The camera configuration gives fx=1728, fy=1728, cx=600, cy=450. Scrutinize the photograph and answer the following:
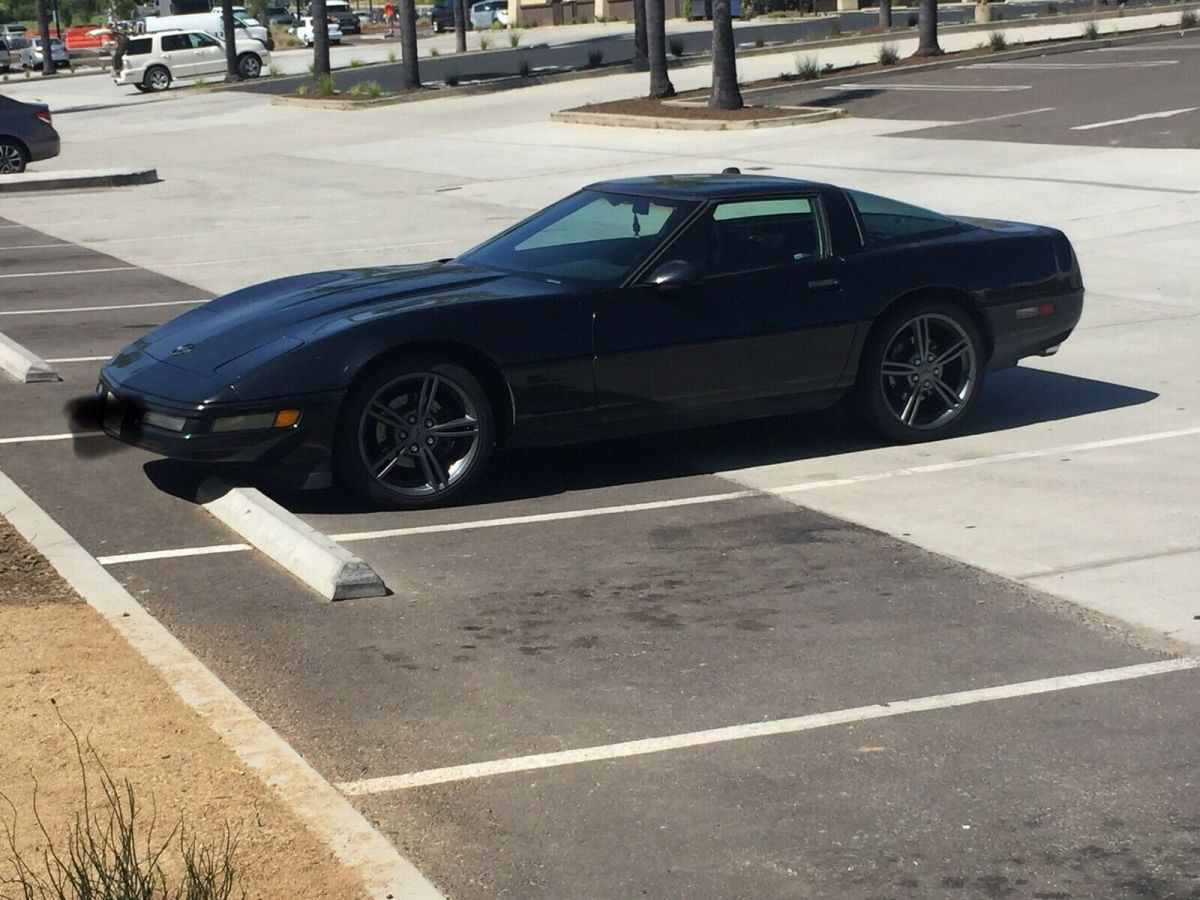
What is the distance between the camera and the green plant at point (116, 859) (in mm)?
3814

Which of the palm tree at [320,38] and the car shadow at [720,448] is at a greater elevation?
the palm tree at [320,38]

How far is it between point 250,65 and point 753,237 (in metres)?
49.4

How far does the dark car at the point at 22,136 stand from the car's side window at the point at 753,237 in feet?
70.4

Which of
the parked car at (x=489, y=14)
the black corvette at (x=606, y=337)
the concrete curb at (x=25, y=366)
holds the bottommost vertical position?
the concrete curb at (x=25, y=366)

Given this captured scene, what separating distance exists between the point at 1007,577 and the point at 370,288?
3444 mm

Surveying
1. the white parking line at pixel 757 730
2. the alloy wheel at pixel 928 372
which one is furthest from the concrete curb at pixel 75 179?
the white parking line at pixel 757 730

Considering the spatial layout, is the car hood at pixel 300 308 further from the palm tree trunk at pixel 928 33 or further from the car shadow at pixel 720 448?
the palm tree trunk at pixel 928 33

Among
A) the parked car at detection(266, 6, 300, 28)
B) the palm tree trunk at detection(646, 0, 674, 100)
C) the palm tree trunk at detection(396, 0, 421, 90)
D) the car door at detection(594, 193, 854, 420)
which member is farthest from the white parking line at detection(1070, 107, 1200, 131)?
the parked car at detection(266, 6, 300, 28)

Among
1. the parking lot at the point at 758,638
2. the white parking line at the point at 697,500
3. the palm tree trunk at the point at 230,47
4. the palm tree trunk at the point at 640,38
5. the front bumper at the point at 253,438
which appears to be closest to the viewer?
the parking lot at the point at 758,638

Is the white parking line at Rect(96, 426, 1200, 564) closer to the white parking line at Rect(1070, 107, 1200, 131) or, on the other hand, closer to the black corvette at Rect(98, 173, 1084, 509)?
the black corvette at Rect(98, 173, 1084, 509)

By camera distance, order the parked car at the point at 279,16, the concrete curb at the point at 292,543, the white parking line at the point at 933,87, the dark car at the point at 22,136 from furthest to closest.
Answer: the parked car at the point at 279,16, the white parking line at the point at 933,87, the dark car at the point at 22,136, the concrete curb at the point at 292,543

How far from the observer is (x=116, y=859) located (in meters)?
4.01

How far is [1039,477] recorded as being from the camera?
8.57m

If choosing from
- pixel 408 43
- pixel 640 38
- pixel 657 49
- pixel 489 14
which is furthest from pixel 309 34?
pixel 657 49
